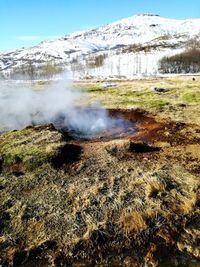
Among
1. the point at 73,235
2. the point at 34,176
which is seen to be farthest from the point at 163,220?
the point at 34,176

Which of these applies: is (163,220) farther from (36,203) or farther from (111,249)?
(36,203)

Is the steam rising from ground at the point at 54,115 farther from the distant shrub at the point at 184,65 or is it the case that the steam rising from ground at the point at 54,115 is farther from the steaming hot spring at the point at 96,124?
the distant shrub at the point at 184,65

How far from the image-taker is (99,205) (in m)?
12.6

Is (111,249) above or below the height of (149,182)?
below

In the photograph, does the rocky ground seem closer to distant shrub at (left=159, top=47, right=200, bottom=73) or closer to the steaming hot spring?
the steaming hot spring

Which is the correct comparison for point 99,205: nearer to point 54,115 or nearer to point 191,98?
point 54,115

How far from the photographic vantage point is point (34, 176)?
15.4 metres

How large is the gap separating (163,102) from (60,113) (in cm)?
1103

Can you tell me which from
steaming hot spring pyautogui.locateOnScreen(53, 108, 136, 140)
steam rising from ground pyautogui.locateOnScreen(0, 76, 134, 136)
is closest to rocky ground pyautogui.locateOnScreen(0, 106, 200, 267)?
steaming hot spring pyautogui.locateOnScreen(53, 108, 136, 140)

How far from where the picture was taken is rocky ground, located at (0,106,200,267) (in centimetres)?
1070

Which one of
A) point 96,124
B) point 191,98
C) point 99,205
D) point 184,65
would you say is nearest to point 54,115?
point 96,124

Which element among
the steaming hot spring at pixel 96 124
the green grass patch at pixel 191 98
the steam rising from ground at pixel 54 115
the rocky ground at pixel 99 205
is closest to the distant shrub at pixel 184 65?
the green grass patch at pixel 191 98

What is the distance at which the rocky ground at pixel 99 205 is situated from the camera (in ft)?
35.1

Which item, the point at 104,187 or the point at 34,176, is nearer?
the point at 104,187
